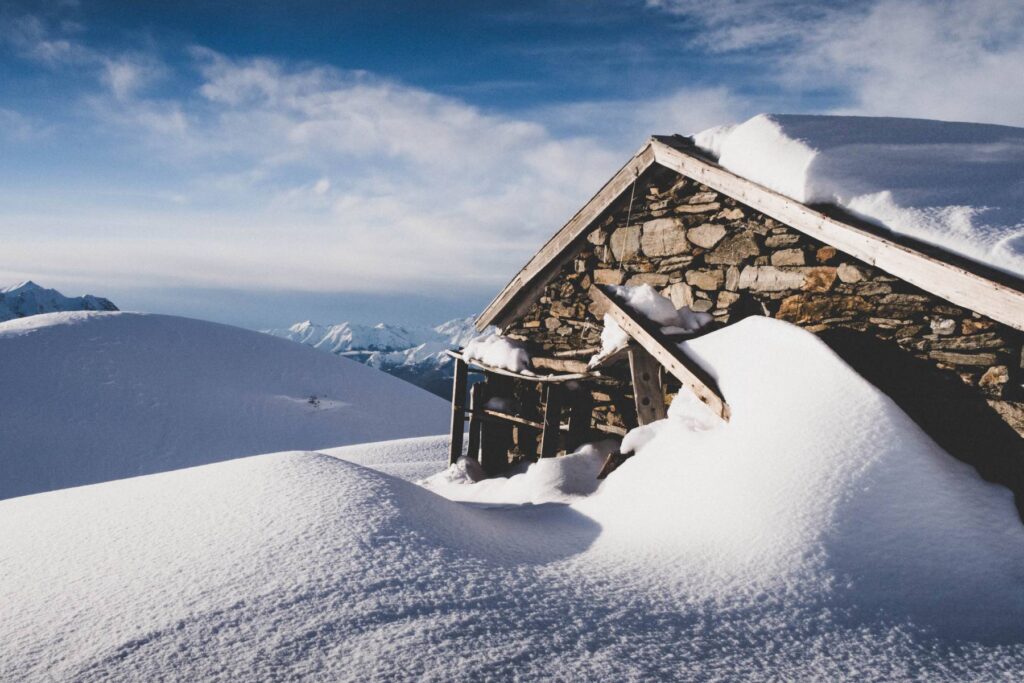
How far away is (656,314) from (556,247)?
2.19 meters

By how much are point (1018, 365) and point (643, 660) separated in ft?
9.78

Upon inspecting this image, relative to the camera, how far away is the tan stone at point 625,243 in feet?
20.0

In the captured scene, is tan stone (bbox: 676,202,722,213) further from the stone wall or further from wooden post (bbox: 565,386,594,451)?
wooden post (bbox: 565,386,594,451)

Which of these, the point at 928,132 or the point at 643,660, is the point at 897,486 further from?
the point at 928,132

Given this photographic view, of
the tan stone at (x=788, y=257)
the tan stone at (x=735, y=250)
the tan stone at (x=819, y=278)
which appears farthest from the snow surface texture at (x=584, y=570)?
the tan stone at (x=735, y=250)

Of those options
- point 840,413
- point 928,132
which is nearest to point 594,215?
point 928,132

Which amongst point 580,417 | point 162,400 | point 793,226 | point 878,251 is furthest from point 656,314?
point 162,400

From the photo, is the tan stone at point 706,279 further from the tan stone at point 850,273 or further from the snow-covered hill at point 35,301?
the snow-covered hill at point 35,301

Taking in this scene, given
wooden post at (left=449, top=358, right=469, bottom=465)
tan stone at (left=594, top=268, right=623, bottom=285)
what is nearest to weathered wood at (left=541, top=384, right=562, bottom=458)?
tan stone at (left=594, top=268, right=623, bottom=285)

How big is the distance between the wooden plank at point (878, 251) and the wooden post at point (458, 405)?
13.7 feet

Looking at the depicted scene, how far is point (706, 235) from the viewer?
17.5 feet

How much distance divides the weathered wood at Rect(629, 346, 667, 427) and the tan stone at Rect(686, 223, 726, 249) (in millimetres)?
1191

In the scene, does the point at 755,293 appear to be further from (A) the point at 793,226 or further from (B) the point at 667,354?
(B) the point at 667,354

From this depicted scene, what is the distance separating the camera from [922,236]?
373 centimetres
